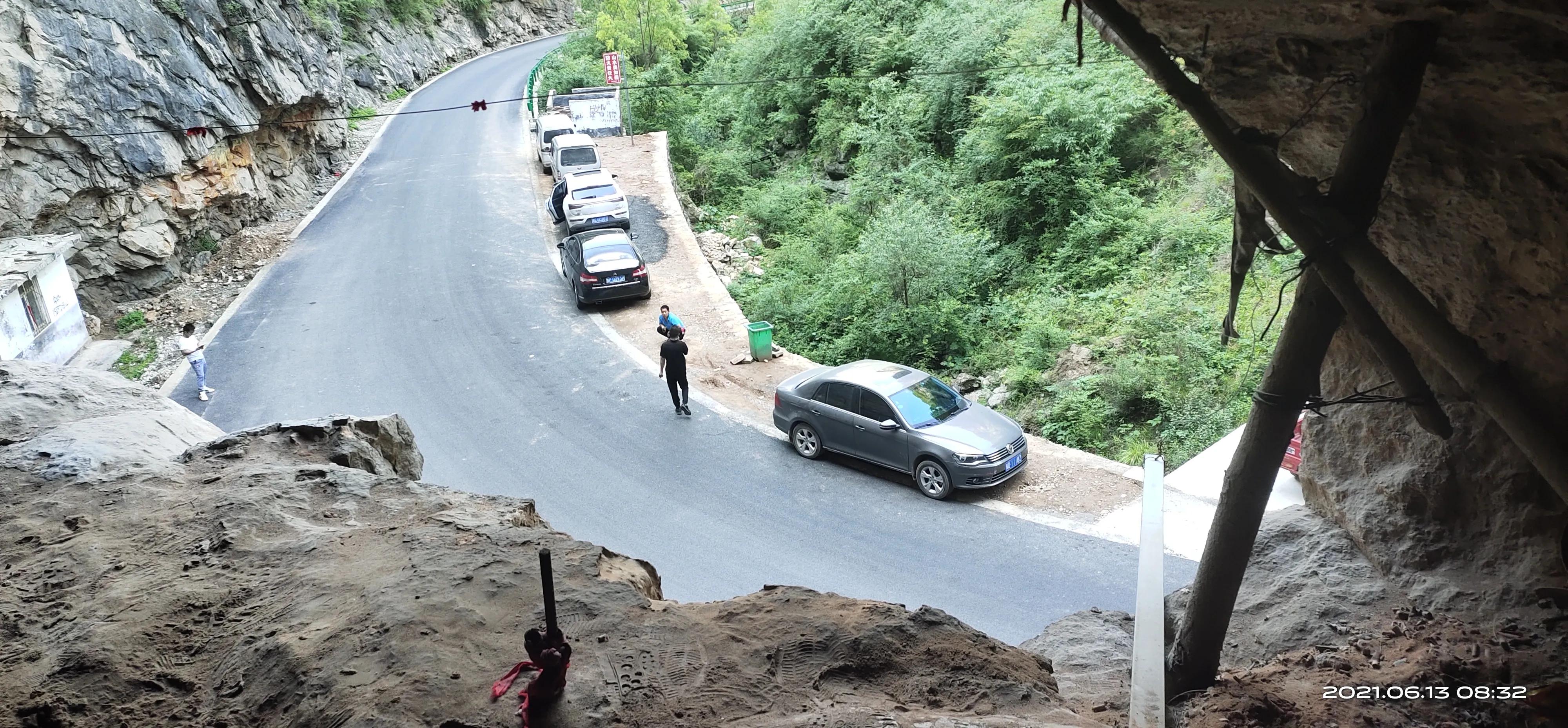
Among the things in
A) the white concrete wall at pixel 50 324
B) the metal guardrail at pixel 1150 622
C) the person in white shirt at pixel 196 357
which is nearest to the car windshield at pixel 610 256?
the person in white shirt at pixel 196 357

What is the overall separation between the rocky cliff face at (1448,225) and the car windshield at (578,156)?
80.9ft

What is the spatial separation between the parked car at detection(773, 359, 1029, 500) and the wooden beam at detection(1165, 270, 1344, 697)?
A: 25.0ft

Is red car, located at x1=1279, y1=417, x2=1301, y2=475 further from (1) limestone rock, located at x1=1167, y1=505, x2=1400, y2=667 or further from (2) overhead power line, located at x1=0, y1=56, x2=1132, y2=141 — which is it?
(2) overhead power line, located at x1=0, y1=56, x2=1132, y2=141

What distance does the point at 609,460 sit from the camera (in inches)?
566

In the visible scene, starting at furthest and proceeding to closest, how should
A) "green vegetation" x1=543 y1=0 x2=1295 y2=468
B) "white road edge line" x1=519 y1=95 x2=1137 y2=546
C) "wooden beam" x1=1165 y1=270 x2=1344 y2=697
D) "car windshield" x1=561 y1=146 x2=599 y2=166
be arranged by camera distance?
"car windshield" x1=561 y1=146 x2=599 y2=166 → "green vegetation" x1=543 y1=0 x2=1295 y2=468 → "white road edge line" x1=519 y1=95 x2=1137 y2=546 → "wooden beam" x1=1165 y1=270 x2=1344 y2=697

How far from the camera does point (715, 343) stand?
18.6m

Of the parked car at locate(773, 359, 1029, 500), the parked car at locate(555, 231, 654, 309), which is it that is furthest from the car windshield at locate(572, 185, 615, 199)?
the parked car at locate(773, 359, 1029, 500)

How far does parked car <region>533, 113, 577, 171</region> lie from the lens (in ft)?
101

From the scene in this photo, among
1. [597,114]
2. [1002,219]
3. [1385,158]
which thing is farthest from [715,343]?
[597,114]

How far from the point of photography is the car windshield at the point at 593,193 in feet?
81.1

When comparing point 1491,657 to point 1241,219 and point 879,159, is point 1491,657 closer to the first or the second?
point 1241,219

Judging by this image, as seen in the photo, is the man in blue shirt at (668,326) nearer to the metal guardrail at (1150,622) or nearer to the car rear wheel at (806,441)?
the car rear wheel at (806,441)

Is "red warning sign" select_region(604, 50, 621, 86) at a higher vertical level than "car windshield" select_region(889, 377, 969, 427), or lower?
higher

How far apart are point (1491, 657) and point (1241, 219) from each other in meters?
2.32
